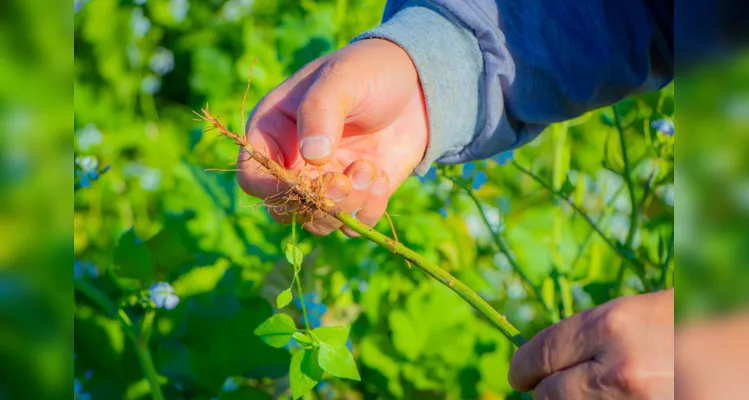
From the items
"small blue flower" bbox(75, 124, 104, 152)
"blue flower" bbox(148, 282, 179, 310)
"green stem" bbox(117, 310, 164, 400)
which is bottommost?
"small blue flower" bbox(75, 124, 104, 152)

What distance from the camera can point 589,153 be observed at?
165cm

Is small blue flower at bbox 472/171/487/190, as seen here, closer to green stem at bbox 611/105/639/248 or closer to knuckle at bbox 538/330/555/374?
green stem at bbox 611/105/639/248

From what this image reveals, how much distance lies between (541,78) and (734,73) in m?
0.75

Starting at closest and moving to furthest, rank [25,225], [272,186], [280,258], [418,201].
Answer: [25,225] → [272,186] → [280,258] → [418,201]

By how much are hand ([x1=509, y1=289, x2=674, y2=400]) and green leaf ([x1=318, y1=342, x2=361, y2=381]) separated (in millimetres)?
155

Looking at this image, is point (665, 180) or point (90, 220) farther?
point (90, 220)

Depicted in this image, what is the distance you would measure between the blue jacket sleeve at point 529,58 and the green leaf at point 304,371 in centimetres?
36

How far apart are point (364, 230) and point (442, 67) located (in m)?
0.33

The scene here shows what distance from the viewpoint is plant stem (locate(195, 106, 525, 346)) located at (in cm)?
67

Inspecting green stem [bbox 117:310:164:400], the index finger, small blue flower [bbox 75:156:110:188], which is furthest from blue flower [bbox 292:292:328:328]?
the index finger

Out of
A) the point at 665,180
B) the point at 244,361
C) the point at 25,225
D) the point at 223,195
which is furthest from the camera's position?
the point at 223,195

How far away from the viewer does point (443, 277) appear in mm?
670

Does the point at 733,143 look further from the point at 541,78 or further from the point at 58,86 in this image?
the point at 541,78

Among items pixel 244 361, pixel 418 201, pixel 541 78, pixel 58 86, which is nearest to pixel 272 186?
pixel 244 361
